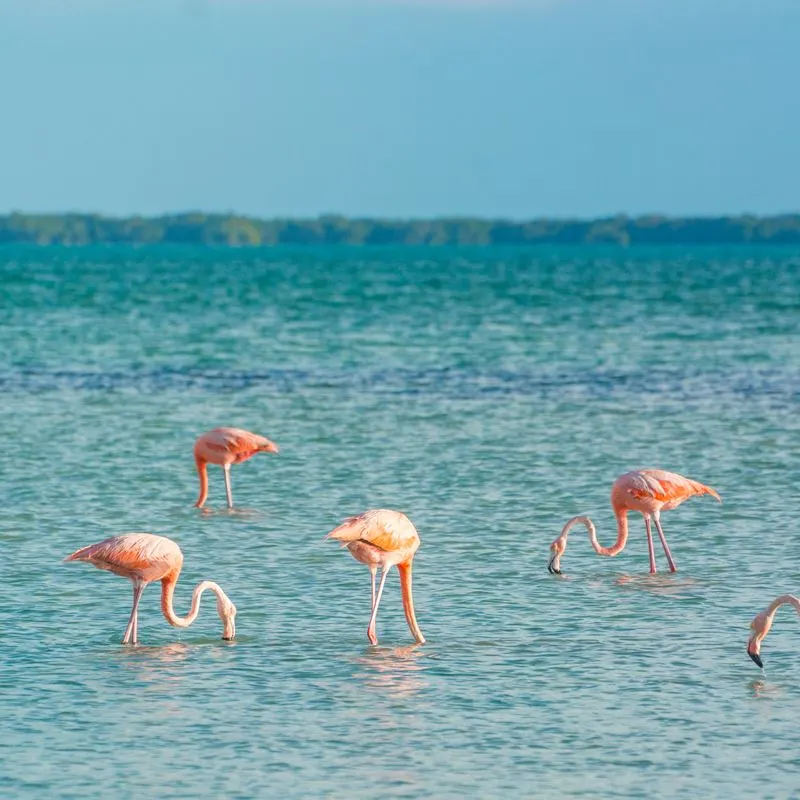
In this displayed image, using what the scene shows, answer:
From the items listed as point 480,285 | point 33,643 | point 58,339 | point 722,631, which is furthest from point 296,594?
point 480,285

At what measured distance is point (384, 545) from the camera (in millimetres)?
13984

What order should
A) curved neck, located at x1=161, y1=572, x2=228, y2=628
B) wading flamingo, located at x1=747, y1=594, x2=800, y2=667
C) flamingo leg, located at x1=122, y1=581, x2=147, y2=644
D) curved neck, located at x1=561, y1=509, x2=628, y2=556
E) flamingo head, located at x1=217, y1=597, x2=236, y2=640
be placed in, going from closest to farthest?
wading flamingo, located at x1=747, y1=594, x2=800, y2=667 < curved neck, located at x1=161, y1=572, x2=228, y2=628 < flamingo head, located at x1=217, y1=597, x2=236, y2=640 < flamingo leg, located at x1=122, y1=581, x2=147, y2=644 < curved neck, located at x1=561, y1=509, x2=628, y2=556

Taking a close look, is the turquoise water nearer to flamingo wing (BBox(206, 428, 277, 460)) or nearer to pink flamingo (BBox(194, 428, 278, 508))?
pink flamingo (BBox(194, 428, 278, 508))

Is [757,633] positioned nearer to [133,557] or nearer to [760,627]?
[760,627]

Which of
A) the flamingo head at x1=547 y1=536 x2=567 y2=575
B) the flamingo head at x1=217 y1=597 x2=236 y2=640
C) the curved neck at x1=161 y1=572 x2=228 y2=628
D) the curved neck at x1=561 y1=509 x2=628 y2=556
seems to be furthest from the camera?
the curved neck at x1=561 y1=509 x2=628 y2=556

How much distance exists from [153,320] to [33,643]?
177 ft

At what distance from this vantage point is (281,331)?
58844mm

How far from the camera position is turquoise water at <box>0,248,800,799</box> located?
11.1 m

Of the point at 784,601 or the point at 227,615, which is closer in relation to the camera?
the point at 784,601

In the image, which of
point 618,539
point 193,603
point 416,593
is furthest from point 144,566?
point 618,539

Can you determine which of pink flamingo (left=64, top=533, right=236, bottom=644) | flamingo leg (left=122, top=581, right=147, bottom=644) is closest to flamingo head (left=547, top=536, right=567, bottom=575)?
pink flamingo (left=64, top=533, right=236, bottom=644)

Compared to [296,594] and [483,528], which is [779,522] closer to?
[483,528]

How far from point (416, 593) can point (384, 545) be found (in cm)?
195

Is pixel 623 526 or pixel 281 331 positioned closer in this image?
pixel 623 526
